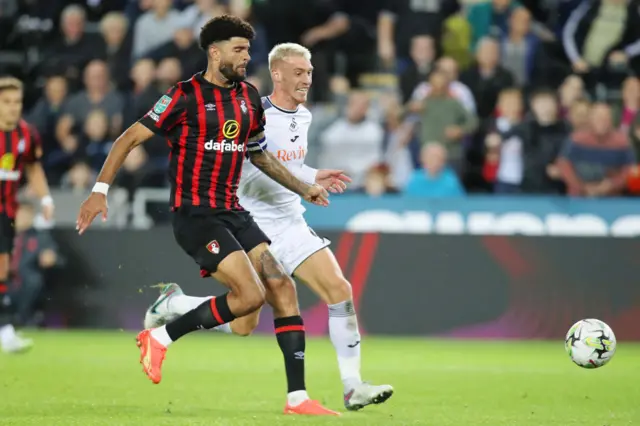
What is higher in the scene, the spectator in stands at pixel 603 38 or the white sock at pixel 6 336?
→ the spectator in stands at pixel 603 38

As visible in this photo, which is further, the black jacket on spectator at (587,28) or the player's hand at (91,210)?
the black jacket on spectator at (587,28)

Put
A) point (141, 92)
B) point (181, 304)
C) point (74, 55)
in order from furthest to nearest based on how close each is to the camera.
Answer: point (74, 55)
point (141, 92)
point (181, 304)

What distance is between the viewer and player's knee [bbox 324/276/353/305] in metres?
7.88

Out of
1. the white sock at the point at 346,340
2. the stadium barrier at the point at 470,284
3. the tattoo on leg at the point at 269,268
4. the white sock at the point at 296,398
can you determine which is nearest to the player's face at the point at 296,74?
the tattoo on leg at the point at 269,268

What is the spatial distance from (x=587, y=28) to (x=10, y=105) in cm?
770

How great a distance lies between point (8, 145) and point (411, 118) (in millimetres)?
5309

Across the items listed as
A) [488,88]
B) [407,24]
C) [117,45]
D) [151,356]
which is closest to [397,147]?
[488,88]

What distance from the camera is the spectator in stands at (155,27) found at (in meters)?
16.3

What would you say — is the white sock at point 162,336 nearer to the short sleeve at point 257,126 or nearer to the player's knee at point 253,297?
the player's knee at point 253,297

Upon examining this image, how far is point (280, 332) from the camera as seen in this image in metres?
7.48

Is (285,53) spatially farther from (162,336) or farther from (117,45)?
(117,45)

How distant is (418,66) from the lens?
15547 millimetres

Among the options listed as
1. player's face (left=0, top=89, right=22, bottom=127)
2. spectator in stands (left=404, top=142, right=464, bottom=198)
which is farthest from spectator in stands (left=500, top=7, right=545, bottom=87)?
player's face (left=0, top=89, right=22, bottom=127)

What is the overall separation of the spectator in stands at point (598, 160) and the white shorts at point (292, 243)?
6.61 metres
